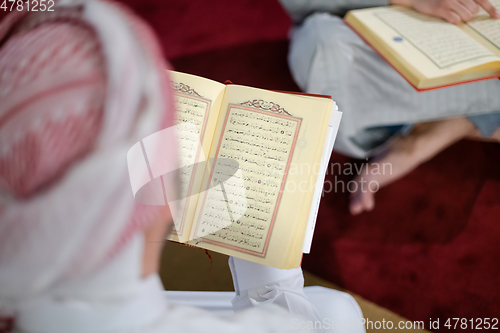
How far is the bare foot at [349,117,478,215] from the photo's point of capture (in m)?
1.15

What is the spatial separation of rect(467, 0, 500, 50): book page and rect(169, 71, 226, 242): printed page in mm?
659

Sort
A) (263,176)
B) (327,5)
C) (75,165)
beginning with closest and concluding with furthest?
1. (75,165)
2. (263,176)
3. (327,5)

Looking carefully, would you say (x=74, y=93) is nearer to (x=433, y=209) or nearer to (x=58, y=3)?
(x=58, y=3)

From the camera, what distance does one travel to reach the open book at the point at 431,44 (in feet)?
2.18

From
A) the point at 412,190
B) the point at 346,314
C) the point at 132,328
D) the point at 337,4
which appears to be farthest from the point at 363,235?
the point at 132,328

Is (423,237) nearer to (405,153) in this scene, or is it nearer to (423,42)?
(405,153)

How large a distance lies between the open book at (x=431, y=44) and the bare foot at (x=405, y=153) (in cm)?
48

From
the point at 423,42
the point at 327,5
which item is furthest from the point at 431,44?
the point at 327,5

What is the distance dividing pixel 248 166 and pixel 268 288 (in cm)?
25

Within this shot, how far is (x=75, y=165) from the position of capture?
246 millimetres

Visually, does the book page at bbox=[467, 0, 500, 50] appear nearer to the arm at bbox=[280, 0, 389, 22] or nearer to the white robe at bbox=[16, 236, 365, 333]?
the arm at bbox=[280, 0, 389, 22]

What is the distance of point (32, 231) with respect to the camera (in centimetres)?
25

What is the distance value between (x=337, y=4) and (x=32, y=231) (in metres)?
0.99

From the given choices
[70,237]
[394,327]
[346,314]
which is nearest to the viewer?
[70,237]
